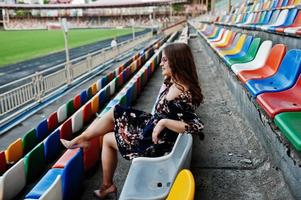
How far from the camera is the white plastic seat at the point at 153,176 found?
5.11ft

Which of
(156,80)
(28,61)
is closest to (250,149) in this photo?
(156,80)

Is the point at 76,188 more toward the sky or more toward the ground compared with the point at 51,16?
more toward the sky

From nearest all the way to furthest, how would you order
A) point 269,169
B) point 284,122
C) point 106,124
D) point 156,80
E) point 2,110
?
point 284,122 < point 269,169 < point 106,124 < point 2,110 < point 156,80

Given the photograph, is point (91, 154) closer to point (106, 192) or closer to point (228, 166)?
point (106, 192)

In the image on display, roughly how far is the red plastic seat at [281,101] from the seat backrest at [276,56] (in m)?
0.53

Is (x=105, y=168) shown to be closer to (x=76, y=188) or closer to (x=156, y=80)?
(x=76, y=188)

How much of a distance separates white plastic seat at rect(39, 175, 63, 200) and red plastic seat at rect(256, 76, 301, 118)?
1.16 meters

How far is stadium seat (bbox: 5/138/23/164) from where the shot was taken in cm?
317

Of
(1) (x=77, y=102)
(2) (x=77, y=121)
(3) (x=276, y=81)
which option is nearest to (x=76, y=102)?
(1) (x=77, y=102)

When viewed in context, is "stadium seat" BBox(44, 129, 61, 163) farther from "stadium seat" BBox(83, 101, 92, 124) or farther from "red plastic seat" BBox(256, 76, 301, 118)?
"red plastic seat" BBox(256, 76, 301, 118)

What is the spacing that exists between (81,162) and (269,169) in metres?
1.20

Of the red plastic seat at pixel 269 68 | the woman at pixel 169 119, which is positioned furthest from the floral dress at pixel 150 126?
the red plastic seat at pixel 269 68

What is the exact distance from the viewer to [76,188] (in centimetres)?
219

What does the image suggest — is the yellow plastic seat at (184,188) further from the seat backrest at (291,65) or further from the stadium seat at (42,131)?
the stadium seat at (42,131)
